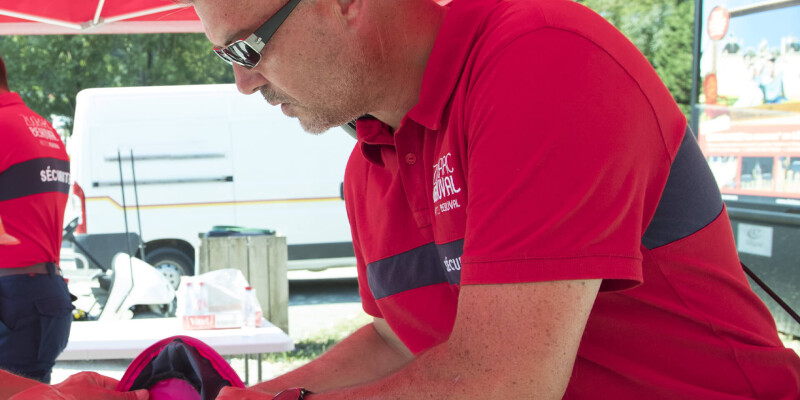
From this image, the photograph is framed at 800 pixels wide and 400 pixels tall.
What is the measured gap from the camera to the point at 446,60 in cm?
121

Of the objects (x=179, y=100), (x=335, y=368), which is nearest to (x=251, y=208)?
(x=179, y=100)

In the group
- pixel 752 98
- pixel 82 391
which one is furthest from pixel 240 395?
pixel 752 98

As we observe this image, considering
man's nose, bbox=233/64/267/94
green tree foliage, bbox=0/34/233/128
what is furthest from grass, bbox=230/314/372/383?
green tree foliage, bbox=0/34/233/128

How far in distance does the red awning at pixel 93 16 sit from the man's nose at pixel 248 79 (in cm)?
360

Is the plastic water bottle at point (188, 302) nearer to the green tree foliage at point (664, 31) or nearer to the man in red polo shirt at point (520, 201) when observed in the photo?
the man in red polo shirt at point (520, 201)

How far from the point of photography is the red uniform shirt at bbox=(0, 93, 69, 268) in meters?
3.98

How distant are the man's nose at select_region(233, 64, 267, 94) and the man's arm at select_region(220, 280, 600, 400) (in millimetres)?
611

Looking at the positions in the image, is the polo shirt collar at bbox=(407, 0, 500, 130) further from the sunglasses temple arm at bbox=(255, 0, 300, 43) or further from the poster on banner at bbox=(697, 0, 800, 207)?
the poster on banner at bbox=(697, 0, 800, 207)

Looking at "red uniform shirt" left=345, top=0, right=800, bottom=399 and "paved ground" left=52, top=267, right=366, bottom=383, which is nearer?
"red uniform shirt" left=345, top=0, right=800, bottom=399

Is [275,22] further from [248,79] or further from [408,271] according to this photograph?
[408,271]

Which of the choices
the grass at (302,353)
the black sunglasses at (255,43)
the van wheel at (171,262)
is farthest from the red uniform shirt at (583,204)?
the van wheel at (171,262)

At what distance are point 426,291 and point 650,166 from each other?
516 millimetres

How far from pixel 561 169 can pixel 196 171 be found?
8.35 m

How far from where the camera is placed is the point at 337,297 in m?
9.48
